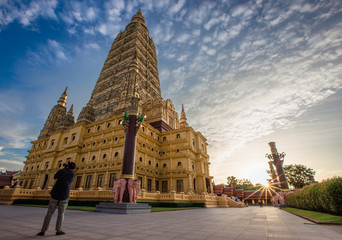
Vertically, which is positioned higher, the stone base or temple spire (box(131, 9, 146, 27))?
temple spire (box(131, 9, 146, 27))

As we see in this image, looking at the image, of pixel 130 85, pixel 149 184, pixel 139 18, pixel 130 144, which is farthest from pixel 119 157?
pixel 139 18

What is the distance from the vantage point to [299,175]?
190 feet

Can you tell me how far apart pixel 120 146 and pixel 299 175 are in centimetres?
6362

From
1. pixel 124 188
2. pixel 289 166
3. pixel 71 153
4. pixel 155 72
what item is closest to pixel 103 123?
pixel 71 153

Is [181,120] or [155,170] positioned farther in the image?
[181,120]

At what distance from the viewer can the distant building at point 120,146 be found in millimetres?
26875

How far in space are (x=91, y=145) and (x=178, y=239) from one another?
2911 centimetres

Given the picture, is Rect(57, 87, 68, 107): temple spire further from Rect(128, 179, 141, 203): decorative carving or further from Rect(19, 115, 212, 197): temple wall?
Rect(128, 179, 141, 203): decorative carving

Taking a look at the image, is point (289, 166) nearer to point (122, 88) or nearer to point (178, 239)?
point (122, 88)

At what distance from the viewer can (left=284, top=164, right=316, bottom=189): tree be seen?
56.2 metres

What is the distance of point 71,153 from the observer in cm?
2986

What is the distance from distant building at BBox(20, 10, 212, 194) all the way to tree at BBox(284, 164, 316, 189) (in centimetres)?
4300

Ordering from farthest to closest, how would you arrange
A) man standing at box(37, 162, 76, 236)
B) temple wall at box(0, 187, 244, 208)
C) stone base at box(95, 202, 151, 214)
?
1. temple wall at box(0, 187, 244, 208)
2. stone base at box(95, 202, 151, 214)
3. man standing at box(37, 162, 76, 236)

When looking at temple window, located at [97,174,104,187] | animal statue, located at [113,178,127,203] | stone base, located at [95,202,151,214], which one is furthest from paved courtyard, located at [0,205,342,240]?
temple window, located at [97,174,104,187]
